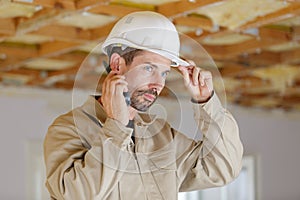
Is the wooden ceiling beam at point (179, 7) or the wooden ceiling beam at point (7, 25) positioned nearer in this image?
the wooden ceiling beam at point (179, 7)

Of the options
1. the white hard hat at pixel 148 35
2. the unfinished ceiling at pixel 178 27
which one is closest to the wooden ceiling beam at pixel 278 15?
the unfinished ceiling at pixel 178 27

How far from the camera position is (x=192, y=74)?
1.79m

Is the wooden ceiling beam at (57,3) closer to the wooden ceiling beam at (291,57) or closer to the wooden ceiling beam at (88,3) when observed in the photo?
the wooden ceiling beam at (88,3)

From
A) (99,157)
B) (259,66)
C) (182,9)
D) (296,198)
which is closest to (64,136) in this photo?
(99,157)

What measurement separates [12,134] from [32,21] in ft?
6.27

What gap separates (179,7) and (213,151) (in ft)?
4.58

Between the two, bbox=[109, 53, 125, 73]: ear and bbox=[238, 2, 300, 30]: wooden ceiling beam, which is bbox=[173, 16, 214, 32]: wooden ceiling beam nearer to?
bbox=[238, 2, 300, 30]: wooden ceiling beam

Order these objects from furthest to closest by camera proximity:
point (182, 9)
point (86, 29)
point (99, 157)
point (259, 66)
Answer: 1. point (259, 66)
2. point (86, 29)
3. point (182, 9)
4. point (99, 157)

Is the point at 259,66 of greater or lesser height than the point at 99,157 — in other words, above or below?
above

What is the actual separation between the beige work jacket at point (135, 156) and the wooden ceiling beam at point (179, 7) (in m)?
1.20

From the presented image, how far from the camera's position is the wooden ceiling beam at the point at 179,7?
2.93 meters

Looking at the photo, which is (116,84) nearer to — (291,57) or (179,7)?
(179,7)

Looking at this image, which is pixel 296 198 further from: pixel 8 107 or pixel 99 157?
pixel 99 157

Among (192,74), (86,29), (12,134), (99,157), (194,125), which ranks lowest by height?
(99,157)
